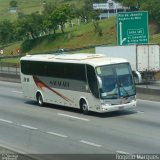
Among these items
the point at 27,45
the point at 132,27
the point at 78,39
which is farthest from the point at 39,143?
the point at 27,45

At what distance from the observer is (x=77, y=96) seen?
2728 cm

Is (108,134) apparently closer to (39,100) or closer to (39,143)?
(39,143)

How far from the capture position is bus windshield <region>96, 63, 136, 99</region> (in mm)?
25531

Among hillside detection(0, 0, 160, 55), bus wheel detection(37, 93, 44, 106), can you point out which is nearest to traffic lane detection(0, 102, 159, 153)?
bus wheel detection(37, 93, 44, 106)

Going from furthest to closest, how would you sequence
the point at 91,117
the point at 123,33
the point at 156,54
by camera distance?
1. the point at 156,54
2. the point at 123,33
3. the point at 91,117

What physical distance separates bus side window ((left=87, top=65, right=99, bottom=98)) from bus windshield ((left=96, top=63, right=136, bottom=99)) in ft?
0.81

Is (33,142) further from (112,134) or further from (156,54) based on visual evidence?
(156,54)

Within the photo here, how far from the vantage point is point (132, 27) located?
131 ft

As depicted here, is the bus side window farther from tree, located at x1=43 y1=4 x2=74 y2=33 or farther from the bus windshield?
tree, located at x1=43 y1=4 x2=74 y2=33

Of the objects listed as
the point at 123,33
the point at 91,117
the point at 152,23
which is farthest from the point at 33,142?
the point at 152,23

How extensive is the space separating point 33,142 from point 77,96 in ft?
26.6

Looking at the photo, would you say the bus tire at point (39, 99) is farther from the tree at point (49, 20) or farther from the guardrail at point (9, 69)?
the tree at point (49, 20)

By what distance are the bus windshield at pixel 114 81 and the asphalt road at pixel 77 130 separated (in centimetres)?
100

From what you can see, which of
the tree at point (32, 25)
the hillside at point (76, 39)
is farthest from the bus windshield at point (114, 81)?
the tree at point (32, 25)
